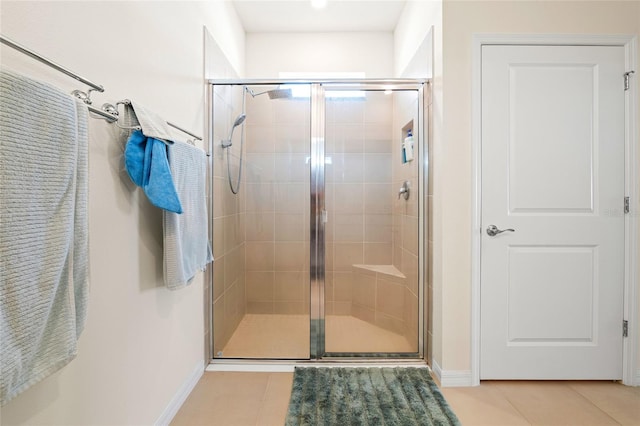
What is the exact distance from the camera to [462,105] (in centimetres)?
196

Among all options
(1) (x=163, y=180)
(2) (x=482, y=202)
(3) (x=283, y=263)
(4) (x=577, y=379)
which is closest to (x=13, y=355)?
(1) (x=163, y=180)

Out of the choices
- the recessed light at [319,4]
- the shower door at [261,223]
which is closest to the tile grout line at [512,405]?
the shower door at [261,223]

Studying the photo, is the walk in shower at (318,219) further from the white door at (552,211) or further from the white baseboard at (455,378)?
the white door at (552,211)

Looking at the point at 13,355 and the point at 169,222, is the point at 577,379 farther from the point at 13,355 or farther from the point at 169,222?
the point at 13,355

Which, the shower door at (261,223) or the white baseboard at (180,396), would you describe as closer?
the white baseboard at (180,396)

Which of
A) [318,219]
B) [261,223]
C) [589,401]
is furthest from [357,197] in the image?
[589,401]

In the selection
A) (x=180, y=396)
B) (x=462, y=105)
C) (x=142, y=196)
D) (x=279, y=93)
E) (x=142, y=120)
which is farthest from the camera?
(x=279, y=93)

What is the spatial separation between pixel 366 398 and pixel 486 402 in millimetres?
645

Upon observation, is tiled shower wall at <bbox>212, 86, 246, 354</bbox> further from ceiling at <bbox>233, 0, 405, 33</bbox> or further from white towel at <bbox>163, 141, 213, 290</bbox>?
ceiling at <bbox>233, 0, 405, 33</bbox>

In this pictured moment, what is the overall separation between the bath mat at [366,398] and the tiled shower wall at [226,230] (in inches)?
22.8

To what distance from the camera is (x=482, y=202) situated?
1972mm

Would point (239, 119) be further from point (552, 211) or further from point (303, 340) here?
point (552, 211)

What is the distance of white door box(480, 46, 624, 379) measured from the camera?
195 cm

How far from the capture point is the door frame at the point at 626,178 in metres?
1.94
